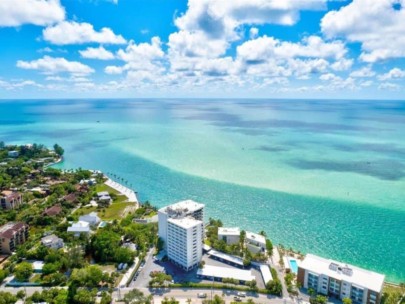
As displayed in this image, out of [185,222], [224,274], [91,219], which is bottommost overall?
[224,274]

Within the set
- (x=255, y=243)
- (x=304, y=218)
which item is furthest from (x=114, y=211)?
(x=304, y=218)

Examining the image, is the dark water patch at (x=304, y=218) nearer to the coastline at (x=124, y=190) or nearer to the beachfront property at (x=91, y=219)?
the coastline at (x=124, y=190)

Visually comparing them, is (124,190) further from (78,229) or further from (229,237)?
(229,237)

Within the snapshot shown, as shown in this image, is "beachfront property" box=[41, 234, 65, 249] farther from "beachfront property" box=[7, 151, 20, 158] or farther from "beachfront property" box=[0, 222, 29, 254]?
"beachfront property" box=[7, 151, 20, 158]

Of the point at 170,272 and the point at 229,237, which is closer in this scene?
the point at 170,272

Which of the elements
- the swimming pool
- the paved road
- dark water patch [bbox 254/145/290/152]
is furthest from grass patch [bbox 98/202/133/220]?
dark water patch [bbox 254/145/290/152]

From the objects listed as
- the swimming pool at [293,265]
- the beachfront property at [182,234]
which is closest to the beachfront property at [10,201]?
the beachfront property at [182,234]

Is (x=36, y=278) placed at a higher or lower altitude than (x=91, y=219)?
lower

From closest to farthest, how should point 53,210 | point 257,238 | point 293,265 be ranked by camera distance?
1. point 293,265
2. point 257,238
3. point 53,210
